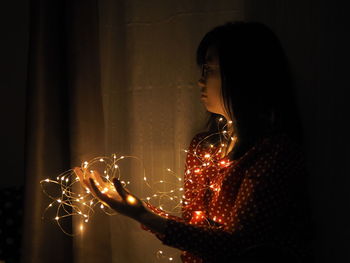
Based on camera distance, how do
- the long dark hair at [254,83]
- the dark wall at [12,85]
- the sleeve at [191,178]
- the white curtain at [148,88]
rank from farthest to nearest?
the dark wall at [12,85] → the white curtain at [148,88] → the sleeve at [191,178] → the long dark hair at [254,83]

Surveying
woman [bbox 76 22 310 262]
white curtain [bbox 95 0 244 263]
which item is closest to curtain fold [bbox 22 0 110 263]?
white curtain [bbox 95 0 244 263]

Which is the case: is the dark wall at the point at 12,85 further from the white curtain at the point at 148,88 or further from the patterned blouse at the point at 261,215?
the patterned blouse at the point at 261,215

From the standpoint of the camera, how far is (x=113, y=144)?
1.61 meters

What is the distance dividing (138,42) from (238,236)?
965 mm

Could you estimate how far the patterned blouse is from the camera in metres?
0.99

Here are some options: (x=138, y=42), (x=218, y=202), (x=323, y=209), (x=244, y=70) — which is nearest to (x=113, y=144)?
(x=138, y=42)

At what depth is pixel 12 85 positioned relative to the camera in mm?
1924

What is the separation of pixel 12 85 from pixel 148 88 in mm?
865

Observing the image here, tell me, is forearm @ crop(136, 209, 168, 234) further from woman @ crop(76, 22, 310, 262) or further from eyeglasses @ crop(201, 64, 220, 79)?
eyeglasses @ crop(201, 64, 220, 79)

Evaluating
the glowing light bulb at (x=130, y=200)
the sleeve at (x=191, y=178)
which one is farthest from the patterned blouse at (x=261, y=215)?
the sleeve at (x=191, y=178)

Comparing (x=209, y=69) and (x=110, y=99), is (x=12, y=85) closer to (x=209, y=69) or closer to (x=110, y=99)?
(x=110, y=99)

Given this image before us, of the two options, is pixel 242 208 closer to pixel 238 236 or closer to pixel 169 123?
pixel 238 236

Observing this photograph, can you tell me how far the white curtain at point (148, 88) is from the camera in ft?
4.95

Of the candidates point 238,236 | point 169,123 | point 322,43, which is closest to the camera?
point 238,236
